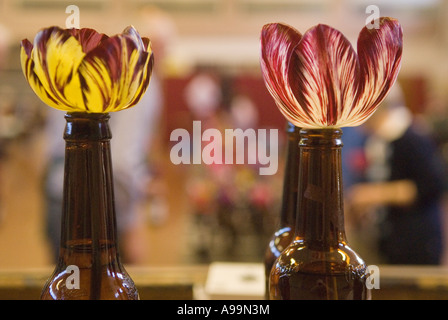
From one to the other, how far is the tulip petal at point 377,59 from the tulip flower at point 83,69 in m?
0.19

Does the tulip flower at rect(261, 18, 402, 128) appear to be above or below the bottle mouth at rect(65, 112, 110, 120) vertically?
above

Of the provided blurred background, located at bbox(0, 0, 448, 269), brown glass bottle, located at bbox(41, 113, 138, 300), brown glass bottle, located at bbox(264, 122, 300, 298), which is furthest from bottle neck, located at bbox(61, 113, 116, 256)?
brown glass bottle, located at bbox(264, 122, 300, 298)

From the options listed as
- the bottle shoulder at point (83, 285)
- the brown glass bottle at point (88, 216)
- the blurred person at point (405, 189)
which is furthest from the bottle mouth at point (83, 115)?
the blurred person at point (405, 189)

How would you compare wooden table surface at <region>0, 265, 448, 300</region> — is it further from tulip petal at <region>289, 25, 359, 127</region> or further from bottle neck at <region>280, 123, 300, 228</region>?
tulip petal at <region>289, 25, 359, 127</region>

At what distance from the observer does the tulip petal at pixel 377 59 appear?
433 mm

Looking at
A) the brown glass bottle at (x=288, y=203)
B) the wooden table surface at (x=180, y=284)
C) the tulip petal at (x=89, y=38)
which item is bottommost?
the wooden table surface at (x=180, y=284)

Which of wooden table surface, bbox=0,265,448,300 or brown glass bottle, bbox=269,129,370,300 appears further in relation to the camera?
wooden table surface, bbox=0,265,448,300

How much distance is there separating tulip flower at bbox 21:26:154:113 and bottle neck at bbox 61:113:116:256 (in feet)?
0.07

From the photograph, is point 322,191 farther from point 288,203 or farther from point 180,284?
point 180,284

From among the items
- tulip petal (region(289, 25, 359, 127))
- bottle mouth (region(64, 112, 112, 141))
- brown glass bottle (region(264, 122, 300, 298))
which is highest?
tulip petal (region(289, 25, 359, 127))

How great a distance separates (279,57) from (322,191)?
0.13m

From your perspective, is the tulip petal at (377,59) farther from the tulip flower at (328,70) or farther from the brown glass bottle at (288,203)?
the brown glass bottle at (288,203)

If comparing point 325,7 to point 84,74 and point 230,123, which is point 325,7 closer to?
point 230,123

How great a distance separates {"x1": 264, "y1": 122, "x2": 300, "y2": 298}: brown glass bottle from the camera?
562 millimetres
